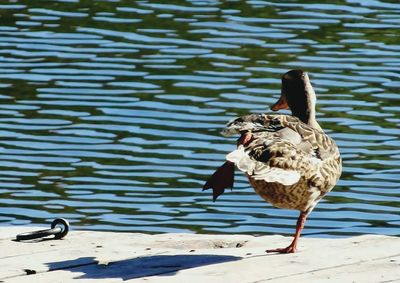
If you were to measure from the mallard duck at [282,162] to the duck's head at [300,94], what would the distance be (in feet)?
1.01

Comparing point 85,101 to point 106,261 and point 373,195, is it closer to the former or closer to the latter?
point 373,195

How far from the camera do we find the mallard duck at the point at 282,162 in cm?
798

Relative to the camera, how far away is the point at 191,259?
8.20 m

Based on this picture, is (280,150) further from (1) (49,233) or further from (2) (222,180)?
(1) (49,233)

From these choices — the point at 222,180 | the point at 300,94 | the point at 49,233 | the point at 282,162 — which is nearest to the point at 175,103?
the point at 300,94

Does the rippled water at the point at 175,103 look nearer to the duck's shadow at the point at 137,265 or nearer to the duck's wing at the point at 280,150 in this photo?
the duck's wing at the point at 280,150

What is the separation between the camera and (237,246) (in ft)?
28.3

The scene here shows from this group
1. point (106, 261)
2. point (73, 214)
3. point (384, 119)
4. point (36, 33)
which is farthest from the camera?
point (36, 33)

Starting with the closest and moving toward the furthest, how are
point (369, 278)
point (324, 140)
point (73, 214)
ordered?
point (369, 278), point (324, 140), point (73, 214)

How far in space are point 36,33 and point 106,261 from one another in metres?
10.5

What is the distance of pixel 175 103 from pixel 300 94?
5.61 meters

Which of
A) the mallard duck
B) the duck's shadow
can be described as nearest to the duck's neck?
the mallard duck

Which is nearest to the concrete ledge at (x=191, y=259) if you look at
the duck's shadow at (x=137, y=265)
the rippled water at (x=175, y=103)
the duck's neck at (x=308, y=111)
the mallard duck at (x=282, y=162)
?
the duck's shadow at (x=137, y=265)

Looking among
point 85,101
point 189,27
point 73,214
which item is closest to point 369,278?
point 73,214
